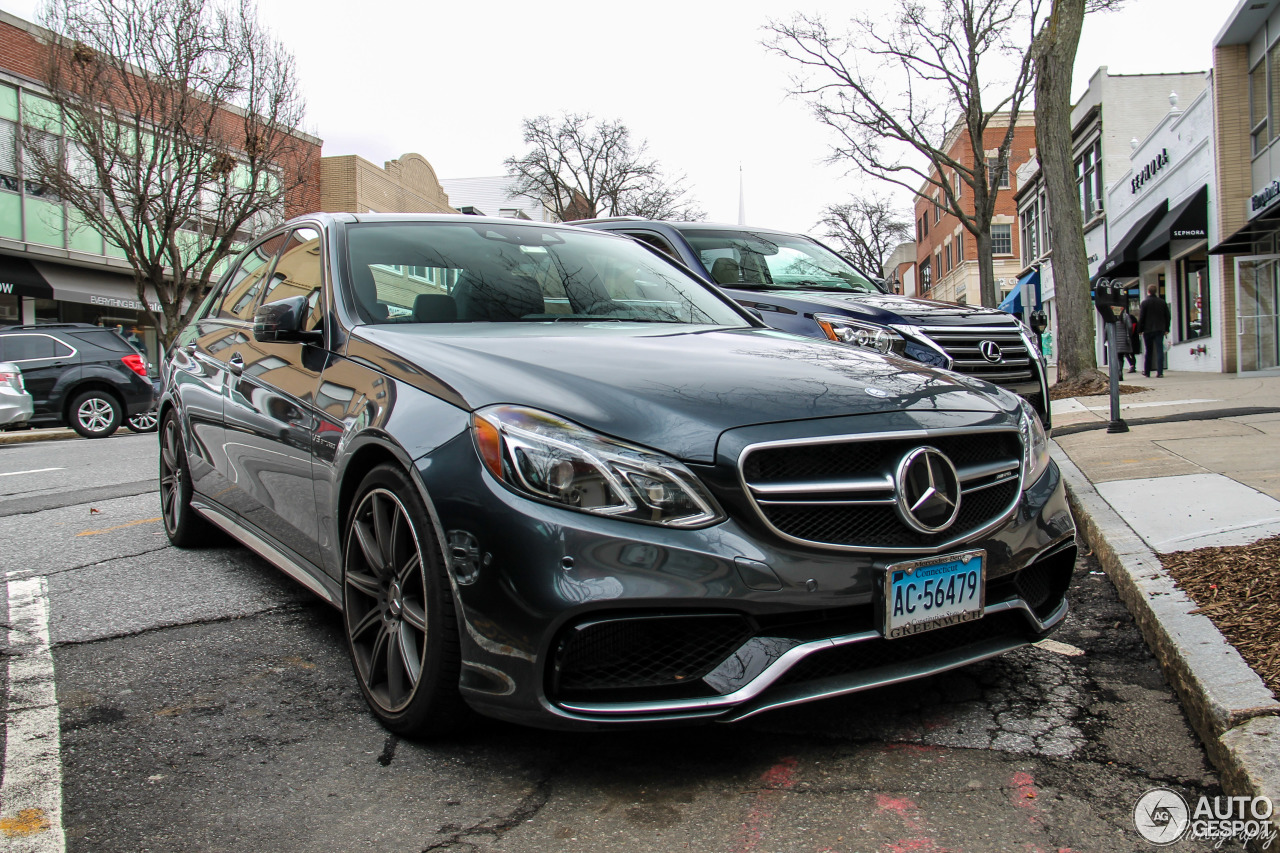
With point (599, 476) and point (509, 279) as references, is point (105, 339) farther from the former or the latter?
point (599, 476)

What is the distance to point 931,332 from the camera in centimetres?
648

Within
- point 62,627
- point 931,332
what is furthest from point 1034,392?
point 62,627

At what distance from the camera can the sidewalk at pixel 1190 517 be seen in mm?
2529

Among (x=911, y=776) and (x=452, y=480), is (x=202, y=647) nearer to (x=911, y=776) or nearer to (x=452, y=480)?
(x=452, y=480)

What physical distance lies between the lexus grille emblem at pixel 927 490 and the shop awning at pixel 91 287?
83.3 ft

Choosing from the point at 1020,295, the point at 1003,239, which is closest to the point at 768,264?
the point at 1020,295

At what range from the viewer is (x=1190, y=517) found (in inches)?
188

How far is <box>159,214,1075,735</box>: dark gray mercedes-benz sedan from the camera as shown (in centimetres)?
235

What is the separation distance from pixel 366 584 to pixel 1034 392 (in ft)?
17.3

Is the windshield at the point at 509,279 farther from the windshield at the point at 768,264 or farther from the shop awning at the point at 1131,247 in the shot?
the shop awning at the point at 1131,247

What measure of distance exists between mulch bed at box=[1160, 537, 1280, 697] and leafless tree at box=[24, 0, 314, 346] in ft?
64.9

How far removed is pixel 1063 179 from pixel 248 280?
12.3 m

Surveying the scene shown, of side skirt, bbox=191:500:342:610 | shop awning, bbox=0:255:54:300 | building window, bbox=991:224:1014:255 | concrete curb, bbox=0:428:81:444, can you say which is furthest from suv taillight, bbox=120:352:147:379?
building window, bbox=991:224:1014:255

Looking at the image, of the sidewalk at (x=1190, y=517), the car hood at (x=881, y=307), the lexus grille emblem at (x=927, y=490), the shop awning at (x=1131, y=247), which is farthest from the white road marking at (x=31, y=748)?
the shop awning at (x=1131, y=247)
